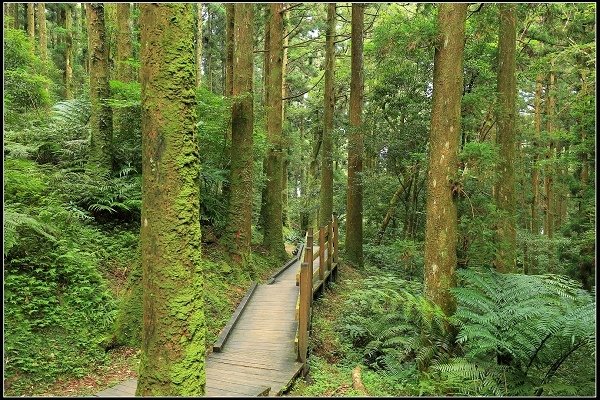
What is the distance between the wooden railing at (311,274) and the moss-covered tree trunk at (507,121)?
4.02m

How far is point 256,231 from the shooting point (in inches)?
617

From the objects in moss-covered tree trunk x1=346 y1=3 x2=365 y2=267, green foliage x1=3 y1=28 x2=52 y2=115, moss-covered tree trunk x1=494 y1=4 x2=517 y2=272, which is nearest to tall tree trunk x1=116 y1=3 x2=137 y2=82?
green foliage x1=3 y1=28 x2=52 y2=115

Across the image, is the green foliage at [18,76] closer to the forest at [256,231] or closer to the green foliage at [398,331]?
the forest at [256,231]

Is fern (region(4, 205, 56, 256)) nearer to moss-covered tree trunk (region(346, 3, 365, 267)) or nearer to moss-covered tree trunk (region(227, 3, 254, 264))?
moss-covered tree trunk (region(227, 3, 254, 264))

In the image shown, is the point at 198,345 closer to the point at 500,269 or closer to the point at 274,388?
the point at 274,388

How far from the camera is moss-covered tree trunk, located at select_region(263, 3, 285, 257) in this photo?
40.4 feet

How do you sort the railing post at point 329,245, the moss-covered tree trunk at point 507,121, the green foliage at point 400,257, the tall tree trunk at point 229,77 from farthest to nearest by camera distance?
the railing post at point 329,245
the tall tree trunk at point 229,77
the green foliage at point 400,257
the moss-covered tree trunk at point 507,121

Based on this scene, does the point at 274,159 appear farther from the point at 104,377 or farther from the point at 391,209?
the point at 104,377

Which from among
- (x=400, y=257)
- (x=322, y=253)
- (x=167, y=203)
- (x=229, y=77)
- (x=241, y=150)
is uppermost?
(x=229, y=77)

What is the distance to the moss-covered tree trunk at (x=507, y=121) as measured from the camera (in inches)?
357

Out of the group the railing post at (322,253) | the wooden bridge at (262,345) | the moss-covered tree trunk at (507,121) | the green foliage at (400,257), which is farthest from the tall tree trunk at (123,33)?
the moss-covered tree trunk at (507,121)

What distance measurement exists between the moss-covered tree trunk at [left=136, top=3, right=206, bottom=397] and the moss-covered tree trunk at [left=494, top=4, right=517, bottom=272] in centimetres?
755

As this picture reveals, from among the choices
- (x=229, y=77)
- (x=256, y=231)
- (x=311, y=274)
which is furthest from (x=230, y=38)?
(x=311, y=274)

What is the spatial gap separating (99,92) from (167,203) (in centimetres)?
656
